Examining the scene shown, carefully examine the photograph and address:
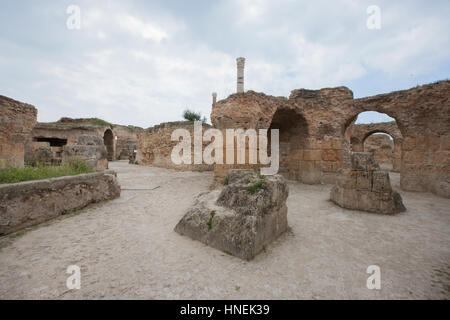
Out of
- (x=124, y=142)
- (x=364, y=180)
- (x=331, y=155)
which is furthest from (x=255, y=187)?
(x=124, y=142)

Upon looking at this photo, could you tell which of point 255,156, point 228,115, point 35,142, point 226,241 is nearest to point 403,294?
point 226,241

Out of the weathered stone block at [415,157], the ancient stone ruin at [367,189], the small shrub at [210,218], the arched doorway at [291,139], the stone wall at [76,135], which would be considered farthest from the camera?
the stone wall at [76,135]

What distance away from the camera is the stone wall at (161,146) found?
12820 millimetres

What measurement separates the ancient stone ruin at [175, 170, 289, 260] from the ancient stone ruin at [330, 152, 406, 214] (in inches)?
104

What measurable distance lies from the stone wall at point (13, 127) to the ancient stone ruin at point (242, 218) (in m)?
8.98

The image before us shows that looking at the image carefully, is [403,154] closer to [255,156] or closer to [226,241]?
[255,156]

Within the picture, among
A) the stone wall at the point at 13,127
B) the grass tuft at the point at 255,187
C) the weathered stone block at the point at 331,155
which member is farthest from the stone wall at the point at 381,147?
the stone wall at the point at 13,127

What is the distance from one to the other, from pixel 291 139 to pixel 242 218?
8.26 metres

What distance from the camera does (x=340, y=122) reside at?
880 centimetres

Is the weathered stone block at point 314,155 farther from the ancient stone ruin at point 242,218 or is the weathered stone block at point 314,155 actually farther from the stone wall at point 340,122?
the ancient stone ruin at point 242,218

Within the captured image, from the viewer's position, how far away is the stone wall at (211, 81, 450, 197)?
23.1 feet

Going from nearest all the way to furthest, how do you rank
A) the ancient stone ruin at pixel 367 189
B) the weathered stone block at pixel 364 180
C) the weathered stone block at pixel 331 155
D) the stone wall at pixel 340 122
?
1. the ancient stone ruin at pixel 367 189
2. the weathered stone block at pixel 364 180
3. the stone wall at pixel 340 122
4. the weathered stone block at pixel 331 155

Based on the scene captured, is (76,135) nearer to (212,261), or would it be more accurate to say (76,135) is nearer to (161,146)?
(161,146)
